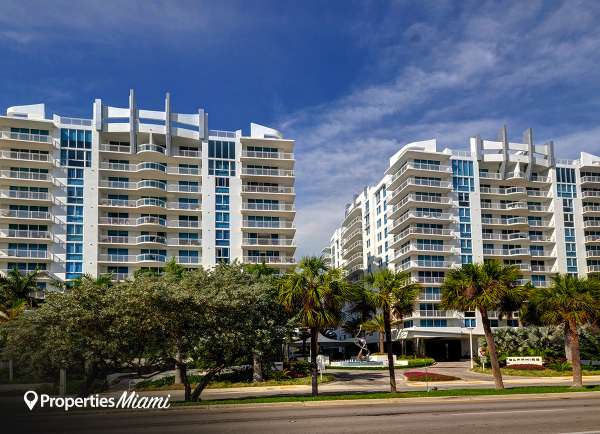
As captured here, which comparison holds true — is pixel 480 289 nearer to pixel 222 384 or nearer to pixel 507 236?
pixel 222 384

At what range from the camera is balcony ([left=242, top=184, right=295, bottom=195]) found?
86438mm

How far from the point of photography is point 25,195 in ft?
259

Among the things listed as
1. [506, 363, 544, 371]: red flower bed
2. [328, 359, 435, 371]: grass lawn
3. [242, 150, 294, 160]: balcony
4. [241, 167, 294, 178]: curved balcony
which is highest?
[242, 150, 294, 160]: balcony

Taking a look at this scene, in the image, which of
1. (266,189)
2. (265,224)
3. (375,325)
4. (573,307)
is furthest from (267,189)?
(573,307)

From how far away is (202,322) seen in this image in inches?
1152

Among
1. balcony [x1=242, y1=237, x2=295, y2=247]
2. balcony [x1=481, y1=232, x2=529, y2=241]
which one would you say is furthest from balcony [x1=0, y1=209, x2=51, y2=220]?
balcony [x1=481, y1=232, x2=529, y2=241]

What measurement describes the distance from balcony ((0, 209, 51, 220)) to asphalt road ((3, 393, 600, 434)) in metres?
59.2

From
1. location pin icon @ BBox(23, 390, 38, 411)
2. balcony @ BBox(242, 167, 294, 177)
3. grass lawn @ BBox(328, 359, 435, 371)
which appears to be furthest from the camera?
balcony @ BBox(242, 167, 294, 177)

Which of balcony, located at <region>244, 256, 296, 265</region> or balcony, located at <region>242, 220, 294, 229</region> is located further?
balcony, located at <region>242, 220, 294, 229</region>

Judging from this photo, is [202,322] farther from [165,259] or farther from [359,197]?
[359,197]

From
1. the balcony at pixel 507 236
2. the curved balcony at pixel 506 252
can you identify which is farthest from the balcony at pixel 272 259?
the balcony at pixel 507 236

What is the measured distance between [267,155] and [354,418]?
67.2 metres

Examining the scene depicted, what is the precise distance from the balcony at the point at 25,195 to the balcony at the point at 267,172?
2476 centimetres

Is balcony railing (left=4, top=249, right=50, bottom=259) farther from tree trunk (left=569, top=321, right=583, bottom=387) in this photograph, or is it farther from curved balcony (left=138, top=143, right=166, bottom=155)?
tree trunk (left=569, top=321, right=583, bottom=387)
